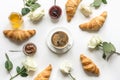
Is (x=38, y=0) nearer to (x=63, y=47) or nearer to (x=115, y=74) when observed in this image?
(x=63, y=47)

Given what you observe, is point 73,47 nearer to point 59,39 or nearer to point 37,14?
point 59,39

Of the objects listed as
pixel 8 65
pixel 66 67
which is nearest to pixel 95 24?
pixel 66 67

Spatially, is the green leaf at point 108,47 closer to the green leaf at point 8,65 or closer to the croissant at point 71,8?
the croissant at point 71,8

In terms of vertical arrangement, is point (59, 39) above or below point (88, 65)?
above

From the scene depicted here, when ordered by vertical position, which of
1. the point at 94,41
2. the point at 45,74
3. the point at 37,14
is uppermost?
the point at 37,14

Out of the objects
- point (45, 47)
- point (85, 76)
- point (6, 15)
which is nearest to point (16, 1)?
point (6, 15)

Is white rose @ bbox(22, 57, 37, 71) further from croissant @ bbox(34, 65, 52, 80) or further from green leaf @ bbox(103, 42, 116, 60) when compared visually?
green leaf @ bbox(103, 42, 116, 60)
